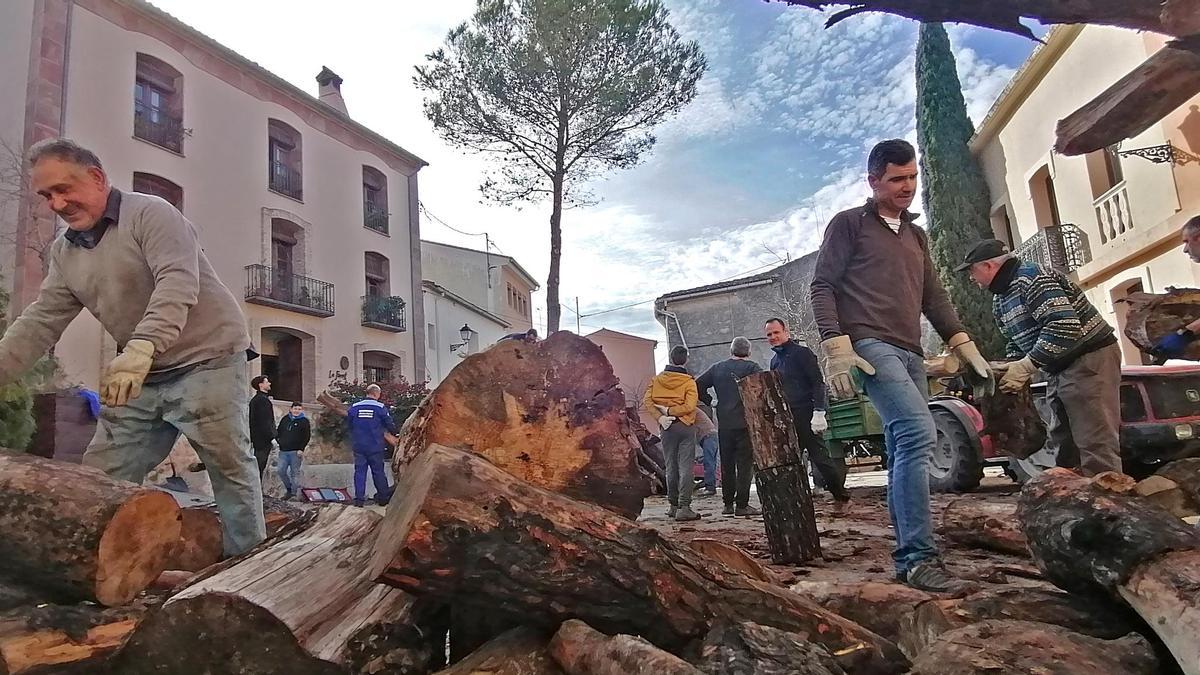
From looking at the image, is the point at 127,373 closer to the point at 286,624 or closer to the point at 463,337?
the point at 286,624

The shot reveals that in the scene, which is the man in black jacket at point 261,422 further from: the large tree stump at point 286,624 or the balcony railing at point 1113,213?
the balcony railing at point 1113,213

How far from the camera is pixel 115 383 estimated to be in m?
2.59

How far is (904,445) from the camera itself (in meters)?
2.99

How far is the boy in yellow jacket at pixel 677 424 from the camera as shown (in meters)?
6.95

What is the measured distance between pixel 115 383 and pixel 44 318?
889mm

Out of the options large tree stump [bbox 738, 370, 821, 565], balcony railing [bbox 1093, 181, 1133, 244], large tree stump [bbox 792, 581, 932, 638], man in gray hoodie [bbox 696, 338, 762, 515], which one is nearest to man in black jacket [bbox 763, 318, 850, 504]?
man in gray hoodie [bbox 696, 338, 762, 515]

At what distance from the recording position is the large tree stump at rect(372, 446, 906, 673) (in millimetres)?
1564

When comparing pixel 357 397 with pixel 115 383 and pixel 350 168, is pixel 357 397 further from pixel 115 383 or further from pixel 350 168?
pixel 115 383

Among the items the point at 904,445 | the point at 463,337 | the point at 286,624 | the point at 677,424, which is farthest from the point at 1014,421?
the point at 463,337

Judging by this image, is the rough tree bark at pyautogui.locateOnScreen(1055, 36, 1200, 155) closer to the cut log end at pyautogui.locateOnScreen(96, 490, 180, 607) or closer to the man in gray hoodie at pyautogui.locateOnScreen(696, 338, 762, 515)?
the man in gray hoodie at pyautogui.locateOnScreen(696, 338, 762, 515)

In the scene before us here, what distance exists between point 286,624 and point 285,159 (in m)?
19.7

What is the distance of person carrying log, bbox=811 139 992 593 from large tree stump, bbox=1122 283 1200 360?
2973 millimetres

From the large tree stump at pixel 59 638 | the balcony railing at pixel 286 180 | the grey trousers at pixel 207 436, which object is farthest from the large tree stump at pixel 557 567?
the balcony railing at pixel 286 180

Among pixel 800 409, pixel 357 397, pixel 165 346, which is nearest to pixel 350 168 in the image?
pixel 357 397
